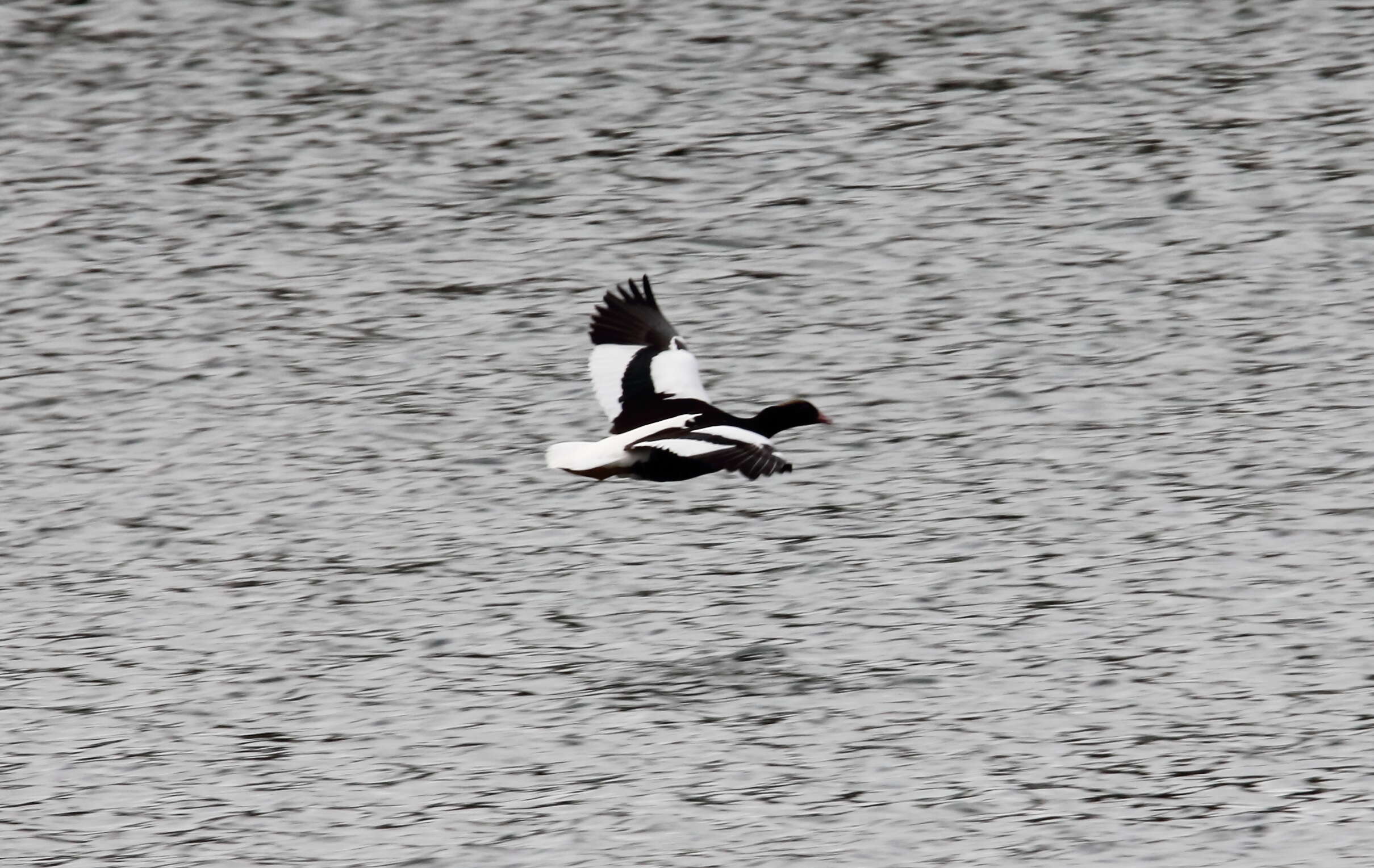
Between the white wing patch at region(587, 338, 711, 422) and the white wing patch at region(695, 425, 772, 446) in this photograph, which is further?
the white wing patch at region(587, 338, 711, 422)

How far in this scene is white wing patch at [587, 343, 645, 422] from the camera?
1195 cm

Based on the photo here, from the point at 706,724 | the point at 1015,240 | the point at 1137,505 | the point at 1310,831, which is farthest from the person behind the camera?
the point at 1015,240

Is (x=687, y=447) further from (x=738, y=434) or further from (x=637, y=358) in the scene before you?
(x=637, y=358)

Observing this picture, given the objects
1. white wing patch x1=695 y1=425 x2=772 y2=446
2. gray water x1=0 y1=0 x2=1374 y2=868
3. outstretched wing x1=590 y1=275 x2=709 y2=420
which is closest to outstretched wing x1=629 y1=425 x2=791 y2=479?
white wing patch x1=695 y1=425 x2=772 y2=446

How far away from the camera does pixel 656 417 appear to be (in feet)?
37.7

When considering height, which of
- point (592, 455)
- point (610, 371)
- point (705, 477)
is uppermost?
point (610, 371)

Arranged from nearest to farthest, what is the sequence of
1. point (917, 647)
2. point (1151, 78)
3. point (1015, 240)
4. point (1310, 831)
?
point (1310, 831) < point (917, 647) < point (1015, 240) < point (1151, 78)

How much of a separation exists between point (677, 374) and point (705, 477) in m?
3.08

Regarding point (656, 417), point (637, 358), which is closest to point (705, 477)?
point (637, 358)

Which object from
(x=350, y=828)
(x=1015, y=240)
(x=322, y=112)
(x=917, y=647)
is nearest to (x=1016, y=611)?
(x=917, y=647)

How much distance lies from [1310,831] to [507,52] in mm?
12452

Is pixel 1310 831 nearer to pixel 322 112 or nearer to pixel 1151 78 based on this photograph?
pixel 1151 78

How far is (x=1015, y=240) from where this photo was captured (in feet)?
55.6

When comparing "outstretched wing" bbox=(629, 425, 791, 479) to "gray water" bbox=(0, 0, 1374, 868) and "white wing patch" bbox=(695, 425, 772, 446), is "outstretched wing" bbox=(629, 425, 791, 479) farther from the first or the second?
"gray water" bbox=(0, 0, 1374, 868)
